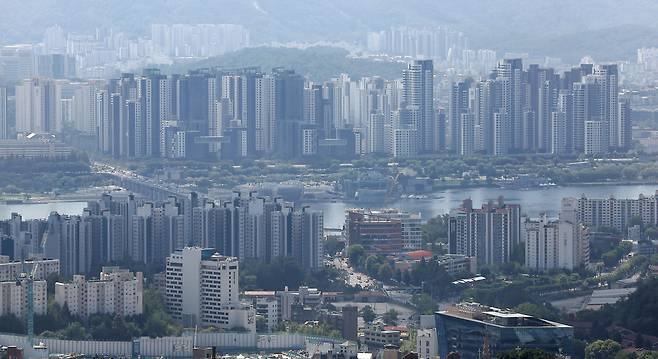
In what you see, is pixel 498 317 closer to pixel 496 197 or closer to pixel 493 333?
pixel 493 333

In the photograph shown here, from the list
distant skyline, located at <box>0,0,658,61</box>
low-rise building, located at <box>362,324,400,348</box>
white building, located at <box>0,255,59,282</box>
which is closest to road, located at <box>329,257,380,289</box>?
white building, located at <box>0,255,59,282</box>

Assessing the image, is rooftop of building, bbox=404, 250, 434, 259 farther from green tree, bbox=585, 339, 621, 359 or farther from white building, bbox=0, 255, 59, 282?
green tree, bbox=585, 339, 621, 359

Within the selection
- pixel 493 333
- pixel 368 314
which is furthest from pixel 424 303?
pixel 493 333

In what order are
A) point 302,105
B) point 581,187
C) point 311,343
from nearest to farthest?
point 311,343 < point 581,187 < point 302,105

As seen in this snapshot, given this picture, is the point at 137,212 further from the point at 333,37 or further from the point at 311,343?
the point at 333,37

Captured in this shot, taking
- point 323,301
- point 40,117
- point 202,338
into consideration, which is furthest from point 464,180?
point 202,338

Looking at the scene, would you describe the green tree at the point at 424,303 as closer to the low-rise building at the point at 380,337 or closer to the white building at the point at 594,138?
the low-rise building at the point at 380,337
